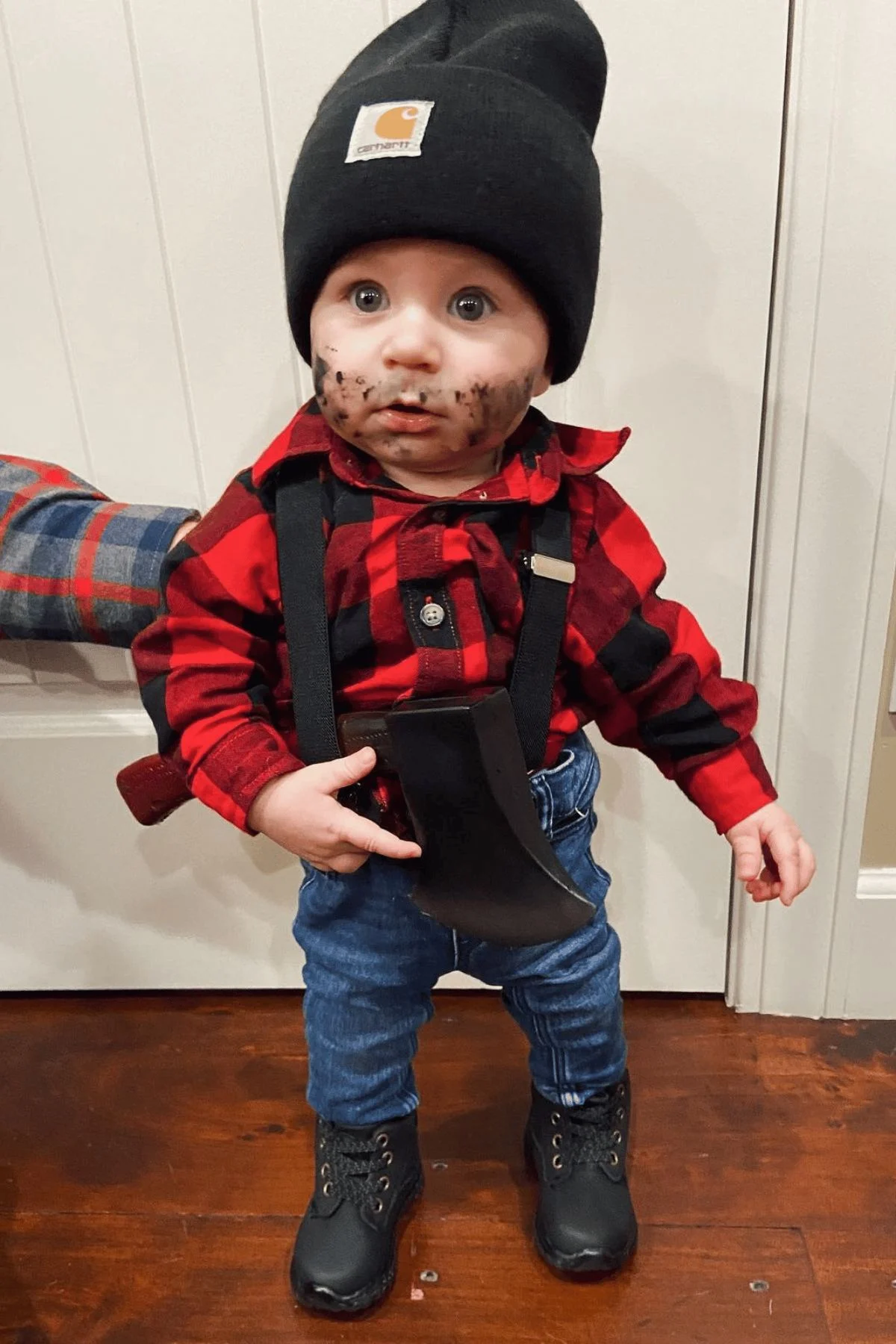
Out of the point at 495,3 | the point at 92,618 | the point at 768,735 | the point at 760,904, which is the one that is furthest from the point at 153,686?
the point at 760,904

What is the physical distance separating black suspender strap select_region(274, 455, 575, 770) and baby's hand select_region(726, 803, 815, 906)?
0.17 metres

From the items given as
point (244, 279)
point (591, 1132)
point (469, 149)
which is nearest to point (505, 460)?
point (469, 149)

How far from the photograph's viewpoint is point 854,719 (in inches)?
37.8

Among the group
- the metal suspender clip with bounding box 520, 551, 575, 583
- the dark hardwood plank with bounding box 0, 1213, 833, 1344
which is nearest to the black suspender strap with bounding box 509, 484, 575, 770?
the metal suspender clip with bounding box 520, 551, 575, 583

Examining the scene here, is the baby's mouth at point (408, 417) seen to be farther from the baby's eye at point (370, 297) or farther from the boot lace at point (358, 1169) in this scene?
the boot lace at point (358, 1169)

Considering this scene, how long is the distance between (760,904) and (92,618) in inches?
27.9

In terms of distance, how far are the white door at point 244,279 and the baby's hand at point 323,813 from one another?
0.40m

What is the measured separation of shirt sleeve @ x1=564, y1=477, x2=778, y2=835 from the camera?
0.69m

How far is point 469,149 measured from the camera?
0.57 m

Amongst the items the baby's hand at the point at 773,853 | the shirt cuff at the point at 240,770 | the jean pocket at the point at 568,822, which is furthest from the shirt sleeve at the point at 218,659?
the baby's hand at the point at 773,853

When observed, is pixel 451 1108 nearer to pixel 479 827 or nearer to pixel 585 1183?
pixel 585 1183

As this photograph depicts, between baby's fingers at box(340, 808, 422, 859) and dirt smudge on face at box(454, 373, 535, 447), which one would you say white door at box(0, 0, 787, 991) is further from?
baby's fingers at box(340, 808, 422, 859)

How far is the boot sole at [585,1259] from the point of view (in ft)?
2.64

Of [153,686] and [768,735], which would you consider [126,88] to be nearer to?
[153,686]
